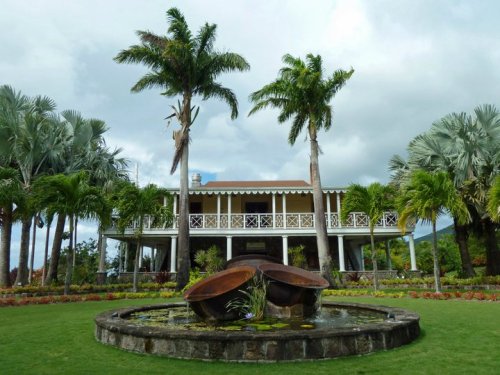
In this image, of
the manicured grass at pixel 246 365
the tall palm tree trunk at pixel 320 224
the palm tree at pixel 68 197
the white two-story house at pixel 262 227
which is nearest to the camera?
the manicured grass at pixel 246 365

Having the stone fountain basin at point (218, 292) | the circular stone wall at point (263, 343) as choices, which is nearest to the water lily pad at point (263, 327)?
the stone fountain basin at point (218, 292)

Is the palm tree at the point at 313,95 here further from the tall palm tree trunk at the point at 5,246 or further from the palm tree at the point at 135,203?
the tall palm tree trunk at the point at 5,246

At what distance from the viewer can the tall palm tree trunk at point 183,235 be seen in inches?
648

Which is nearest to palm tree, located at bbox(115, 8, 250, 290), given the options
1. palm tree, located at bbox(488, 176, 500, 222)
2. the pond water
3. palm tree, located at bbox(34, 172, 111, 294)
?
palm tree, located at bbox(34, 172, 111, 294)

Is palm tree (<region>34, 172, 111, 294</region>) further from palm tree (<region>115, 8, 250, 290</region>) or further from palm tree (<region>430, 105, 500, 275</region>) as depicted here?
palm tree (<region>430, 105, 500, 275</region>)

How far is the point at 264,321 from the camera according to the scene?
254 inches

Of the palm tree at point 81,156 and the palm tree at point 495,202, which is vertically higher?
the palm tree at point 81,156

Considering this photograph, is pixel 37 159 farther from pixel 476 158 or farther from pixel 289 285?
pixel 476 158

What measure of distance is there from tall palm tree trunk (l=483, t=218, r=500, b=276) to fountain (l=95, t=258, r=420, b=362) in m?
→ 12.8

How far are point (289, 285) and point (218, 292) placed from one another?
132 cm

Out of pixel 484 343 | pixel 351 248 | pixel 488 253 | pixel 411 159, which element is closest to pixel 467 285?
pixel 488 253

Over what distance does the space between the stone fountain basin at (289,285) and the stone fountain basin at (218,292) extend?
0.39 meters

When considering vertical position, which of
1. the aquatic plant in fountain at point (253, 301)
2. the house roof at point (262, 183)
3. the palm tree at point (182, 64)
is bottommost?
the aquatic plant in fountain at point (253, 301)

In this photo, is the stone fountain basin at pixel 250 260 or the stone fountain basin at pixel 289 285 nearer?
the stone fountain basin at pixel 289 285
